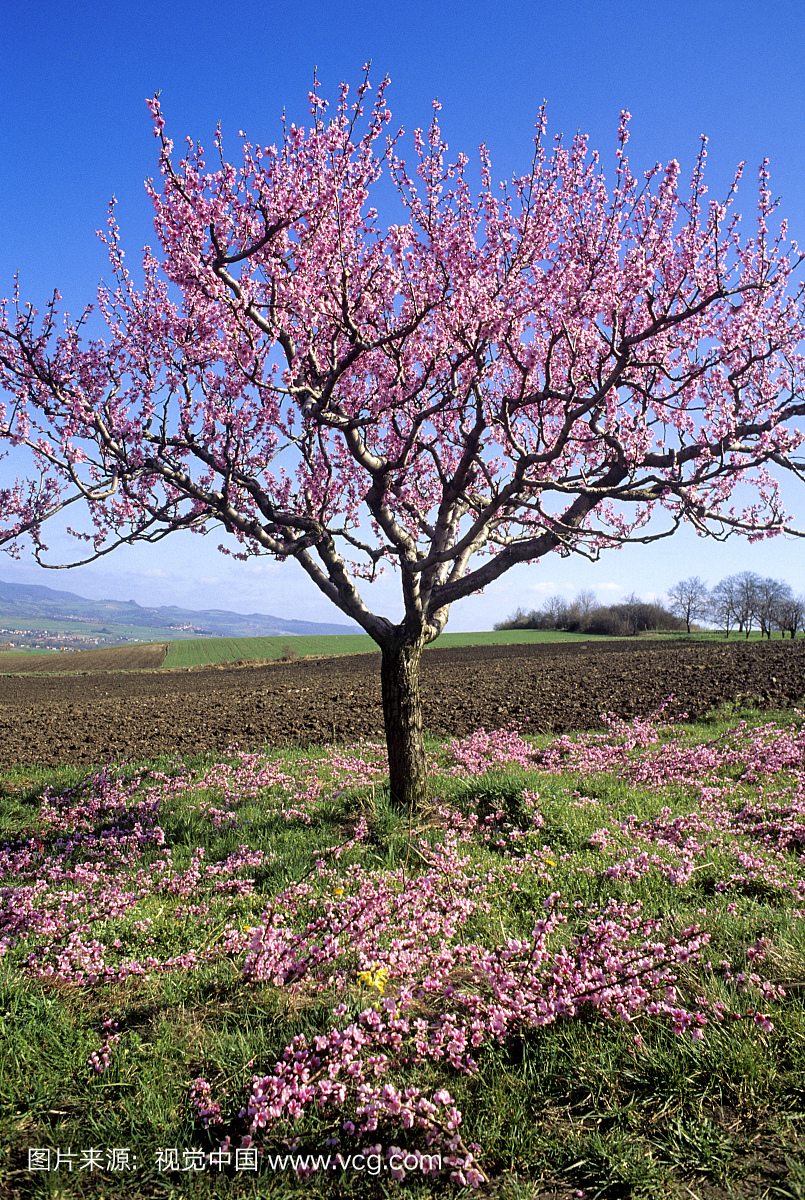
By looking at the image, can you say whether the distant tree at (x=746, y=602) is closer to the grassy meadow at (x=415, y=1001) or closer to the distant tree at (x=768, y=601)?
the distant tree at (x=768, y=601)

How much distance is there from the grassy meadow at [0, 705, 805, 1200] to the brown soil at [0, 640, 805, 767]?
747 cm

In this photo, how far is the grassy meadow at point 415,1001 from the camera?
3.81 metres

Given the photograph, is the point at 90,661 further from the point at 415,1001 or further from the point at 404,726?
the point at 415,1001

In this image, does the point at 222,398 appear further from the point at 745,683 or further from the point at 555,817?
the point at 745,683

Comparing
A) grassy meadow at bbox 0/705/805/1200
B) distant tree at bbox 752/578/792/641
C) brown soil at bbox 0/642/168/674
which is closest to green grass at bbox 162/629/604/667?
brown soil at bbox 0/642/168/674

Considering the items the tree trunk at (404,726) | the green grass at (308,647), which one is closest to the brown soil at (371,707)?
the tree trunk at (404,726)

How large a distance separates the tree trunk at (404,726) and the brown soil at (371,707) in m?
7.02

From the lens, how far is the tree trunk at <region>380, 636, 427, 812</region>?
976cm

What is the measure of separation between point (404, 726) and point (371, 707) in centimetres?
1169

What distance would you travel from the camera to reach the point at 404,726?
386 inches

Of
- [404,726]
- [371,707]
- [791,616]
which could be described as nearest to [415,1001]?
[404,726]

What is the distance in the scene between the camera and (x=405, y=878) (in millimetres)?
7340

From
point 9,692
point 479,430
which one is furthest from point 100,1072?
point 9,692

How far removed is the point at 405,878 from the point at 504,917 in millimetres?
1360
